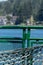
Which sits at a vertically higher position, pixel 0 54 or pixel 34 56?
pixel 0 54

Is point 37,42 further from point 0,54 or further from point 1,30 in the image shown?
point 0,54

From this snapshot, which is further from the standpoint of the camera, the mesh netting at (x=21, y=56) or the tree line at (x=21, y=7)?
the tree line at (x=21, y=7)

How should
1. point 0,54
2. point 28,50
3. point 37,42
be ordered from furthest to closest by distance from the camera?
point 37,42 < point 28,50 < point 0,54

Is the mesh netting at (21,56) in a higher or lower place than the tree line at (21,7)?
higher

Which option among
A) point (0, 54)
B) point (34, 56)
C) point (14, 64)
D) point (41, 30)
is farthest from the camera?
point (41, 30)

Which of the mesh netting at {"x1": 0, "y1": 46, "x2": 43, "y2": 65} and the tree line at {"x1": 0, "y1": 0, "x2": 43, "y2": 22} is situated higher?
the mesh netting at {"x1": 0, "y1": 46, "x2": 43, "y2": 65}

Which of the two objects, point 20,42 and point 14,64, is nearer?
point 14,64

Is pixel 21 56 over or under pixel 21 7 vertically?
over

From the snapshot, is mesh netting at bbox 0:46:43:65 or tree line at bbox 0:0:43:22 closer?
mesh netting at bbox 0:46:43:65

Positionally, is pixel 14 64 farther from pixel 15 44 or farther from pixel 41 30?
pixel 41 30

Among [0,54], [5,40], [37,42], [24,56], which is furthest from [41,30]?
[0,54]

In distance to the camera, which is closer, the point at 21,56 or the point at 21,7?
the point at 21,56
